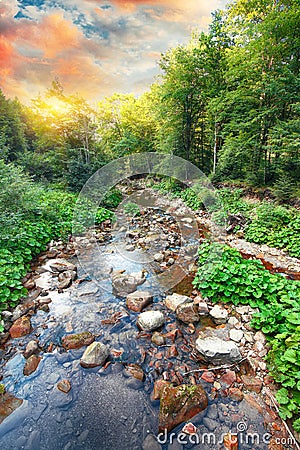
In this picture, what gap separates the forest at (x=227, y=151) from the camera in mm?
3459

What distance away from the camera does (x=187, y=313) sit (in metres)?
3.39

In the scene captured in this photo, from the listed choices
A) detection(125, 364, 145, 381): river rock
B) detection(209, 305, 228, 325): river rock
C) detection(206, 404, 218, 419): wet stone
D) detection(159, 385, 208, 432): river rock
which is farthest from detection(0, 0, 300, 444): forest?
detection(125, 364, 145, 381): river rock

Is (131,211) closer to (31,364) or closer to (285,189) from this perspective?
(285,189)

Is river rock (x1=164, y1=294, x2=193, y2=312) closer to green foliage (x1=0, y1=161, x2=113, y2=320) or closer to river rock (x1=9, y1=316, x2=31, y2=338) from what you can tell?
river rock (x1=9, y1=316, x2=31, y2=338)

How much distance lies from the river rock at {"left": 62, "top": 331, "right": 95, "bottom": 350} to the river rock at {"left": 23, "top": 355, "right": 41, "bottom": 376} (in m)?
0.37

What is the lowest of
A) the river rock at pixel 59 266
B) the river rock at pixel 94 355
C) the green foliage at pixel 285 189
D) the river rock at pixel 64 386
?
the river rock at pixel 64 386

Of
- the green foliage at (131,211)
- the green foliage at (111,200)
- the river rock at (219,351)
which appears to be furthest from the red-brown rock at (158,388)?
the green foliage at (111,200)

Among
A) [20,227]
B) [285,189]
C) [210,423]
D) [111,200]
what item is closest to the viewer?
[210,423]

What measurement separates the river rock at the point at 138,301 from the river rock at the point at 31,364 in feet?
5.24

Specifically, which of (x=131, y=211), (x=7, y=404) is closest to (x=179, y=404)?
(x=7, y=404)

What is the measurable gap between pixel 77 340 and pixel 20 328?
0.98 meters

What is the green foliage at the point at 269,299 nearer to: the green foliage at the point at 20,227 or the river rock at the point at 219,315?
the river rock at the point at 219,315

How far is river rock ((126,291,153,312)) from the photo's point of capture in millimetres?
3723

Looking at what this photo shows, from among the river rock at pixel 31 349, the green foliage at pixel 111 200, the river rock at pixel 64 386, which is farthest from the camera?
the green foliage at pixel 111 200
